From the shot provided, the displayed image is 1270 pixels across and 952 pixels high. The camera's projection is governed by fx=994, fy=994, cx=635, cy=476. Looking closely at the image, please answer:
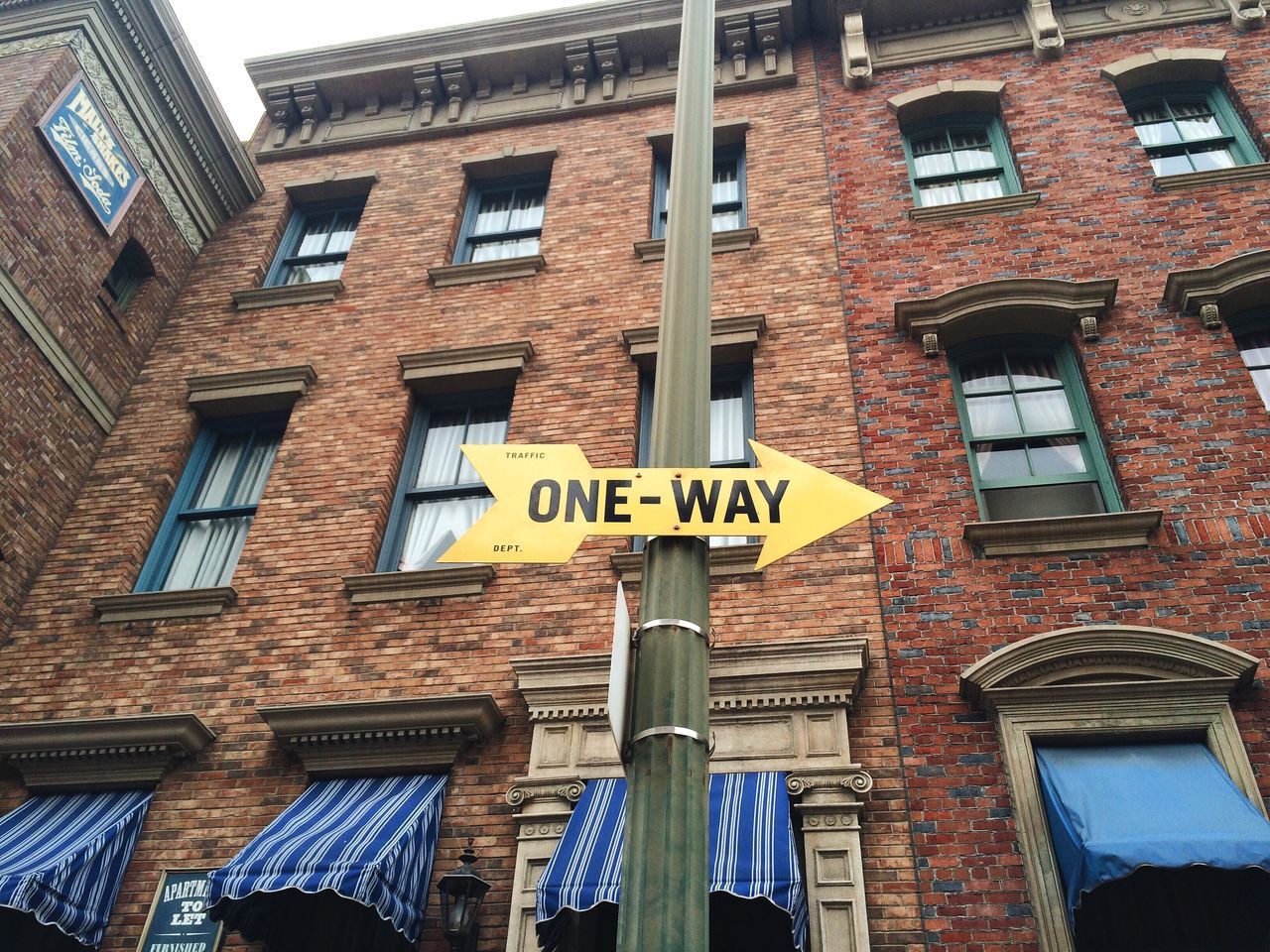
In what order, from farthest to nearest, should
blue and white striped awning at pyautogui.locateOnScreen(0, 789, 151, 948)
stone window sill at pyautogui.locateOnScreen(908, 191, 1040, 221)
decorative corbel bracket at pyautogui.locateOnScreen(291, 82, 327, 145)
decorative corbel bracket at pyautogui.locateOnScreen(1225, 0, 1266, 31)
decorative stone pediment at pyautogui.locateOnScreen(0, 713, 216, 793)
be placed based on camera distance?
decorative corbel bracket at pyautogui.locateOnScreen(291, 82, 327, 145) → decorative corbel bracket at pyautogui.locateOnScreen(1225, 0, 1266, 31) → stone window sill at pyautogui.locateOnScreen(908, 191, 1040, 221) → decorative stone pediment at pyautogui.locateOnScreen(0, 713, 216, 793) → blue and white striped awning at pyautogui.locateOnScreen(0, 789, 151, 948)

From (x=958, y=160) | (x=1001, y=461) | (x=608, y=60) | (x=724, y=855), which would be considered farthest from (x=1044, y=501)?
(x=608, y=60)

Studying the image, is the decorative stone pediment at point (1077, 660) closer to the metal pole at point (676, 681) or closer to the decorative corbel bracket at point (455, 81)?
the metal pole at point (676, 681)

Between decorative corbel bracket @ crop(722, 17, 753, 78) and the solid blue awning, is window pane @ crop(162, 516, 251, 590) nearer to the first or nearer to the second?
the solid blue awning

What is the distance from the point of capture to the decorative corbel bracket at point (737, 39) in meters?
13.3

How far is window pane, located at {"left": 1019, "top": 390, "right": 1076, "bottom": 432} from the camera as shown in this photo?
28.9 feet

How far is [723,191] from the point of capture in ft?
40.2

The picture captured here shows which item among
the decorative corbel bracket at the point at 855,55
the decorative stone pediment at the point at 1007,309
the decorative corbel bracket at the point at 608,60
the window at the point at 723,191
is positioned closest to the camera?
the decorative stone pediment at the point at 1007,309

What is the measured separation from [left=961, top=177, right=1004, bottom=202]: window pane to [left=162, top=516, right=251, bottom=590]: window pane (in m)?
8.55

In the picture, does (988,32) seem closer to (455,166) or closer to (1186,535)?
(455,166)

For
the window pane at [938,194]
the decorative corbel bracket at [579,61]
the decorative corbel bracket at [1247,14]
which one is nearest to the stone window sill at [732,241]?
the window pane at [938,194]

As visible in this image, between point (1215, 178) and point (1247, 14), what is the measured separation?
135 inches

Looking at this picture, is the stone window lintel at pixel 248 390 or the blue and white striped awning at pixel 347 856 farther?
the stone window lintel at pixel 248 390

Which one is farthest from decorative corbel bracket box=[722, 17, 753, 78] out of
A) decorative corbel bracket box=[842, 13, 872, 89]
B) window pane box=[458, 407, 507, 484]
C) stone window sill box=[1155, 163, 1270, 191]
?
window pane box=[458, 407, 507, 484]

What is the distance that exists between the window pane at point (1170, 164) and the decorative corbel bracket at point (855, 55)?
3.51m
